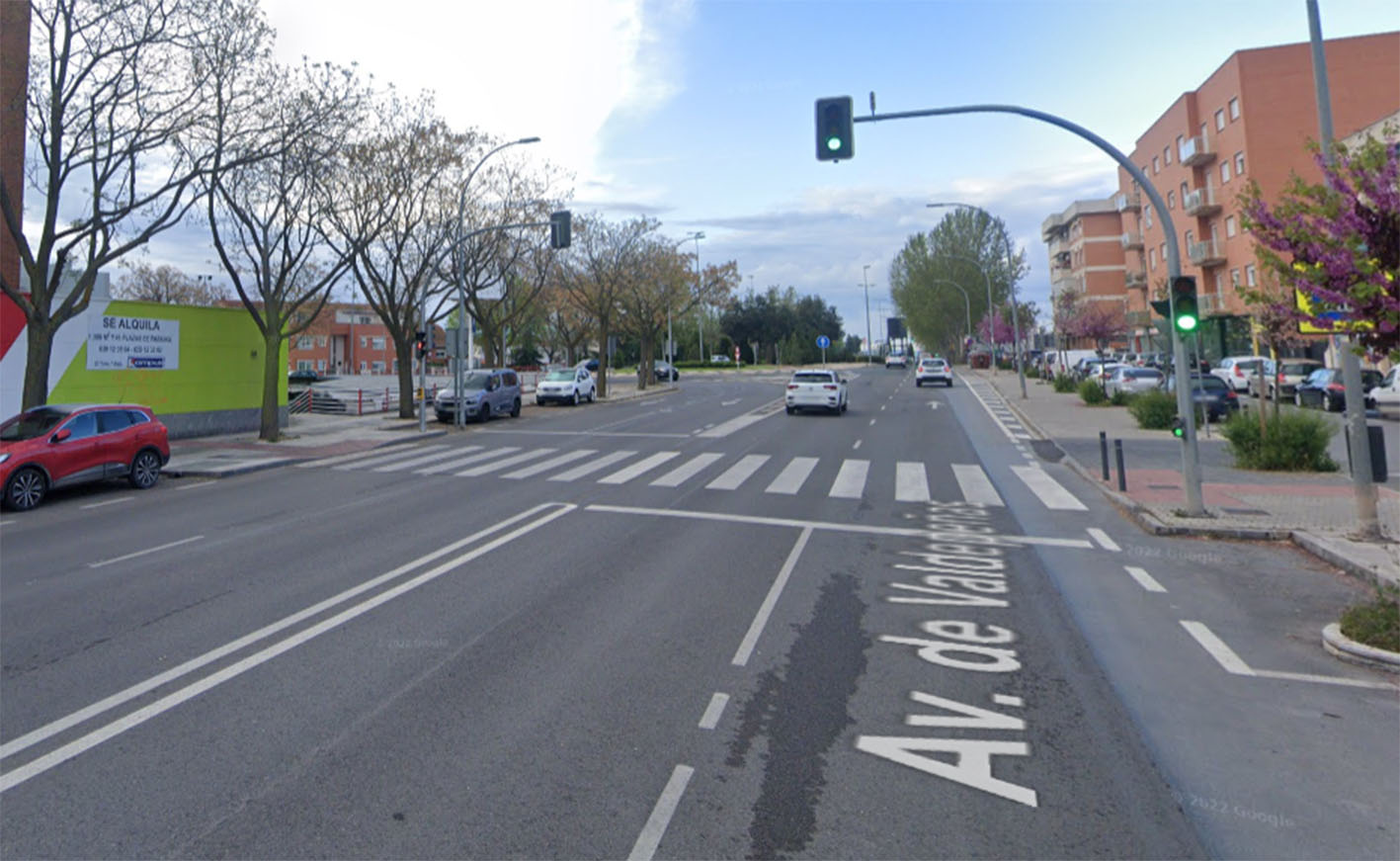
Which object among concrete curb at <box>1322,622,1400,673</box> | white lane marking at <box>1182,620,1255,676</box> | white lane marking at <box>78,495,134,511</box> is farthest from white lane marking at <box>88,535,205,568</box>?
concrete curb at <box>1322,622,1400,673</box>

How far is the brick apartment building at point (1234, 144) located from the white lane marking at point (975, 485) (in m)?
22.7

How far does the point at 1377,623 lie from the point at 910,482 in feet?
30.2

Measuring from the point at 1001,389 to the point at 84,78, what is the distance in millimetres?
37477

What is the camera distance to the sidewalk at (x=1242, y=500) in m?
9.28

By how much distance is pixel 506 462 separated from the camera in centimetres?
1905

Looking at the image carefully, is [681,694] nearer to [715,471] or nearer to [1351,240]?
[1351,240]

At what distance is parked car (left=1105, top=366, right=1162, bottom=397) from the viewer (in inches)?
1310

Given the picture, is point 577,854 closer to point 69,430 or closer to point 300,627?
point 300,627

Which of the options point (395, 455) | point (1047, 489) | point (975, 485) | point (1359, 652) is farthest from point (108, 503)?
point (1359, 652)

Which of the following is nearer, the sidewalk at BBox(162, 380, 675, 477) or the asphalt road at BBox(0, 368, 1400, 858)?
the asphalt road at BBox(0, 368, 1400, 858)

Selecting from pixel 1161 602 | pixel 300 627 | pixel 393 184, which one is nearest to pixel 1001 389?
pixel 393 184

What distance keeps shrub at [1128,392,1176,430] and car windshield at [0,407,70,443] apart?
81.0 ft

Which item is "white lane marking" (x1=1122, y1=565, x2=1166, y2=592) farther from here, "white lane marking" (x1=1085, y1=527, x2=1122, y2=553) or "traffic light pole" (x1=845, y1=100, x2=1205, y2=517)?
"traffic light pole" (x1=845, y1=100, x2=1205, y2=517)


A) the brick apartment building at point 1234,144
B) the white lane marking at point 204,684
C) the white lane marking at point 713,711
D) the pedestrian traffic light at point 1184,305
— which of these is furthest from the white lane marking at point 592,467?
the brick apartment building at point 1234,144
